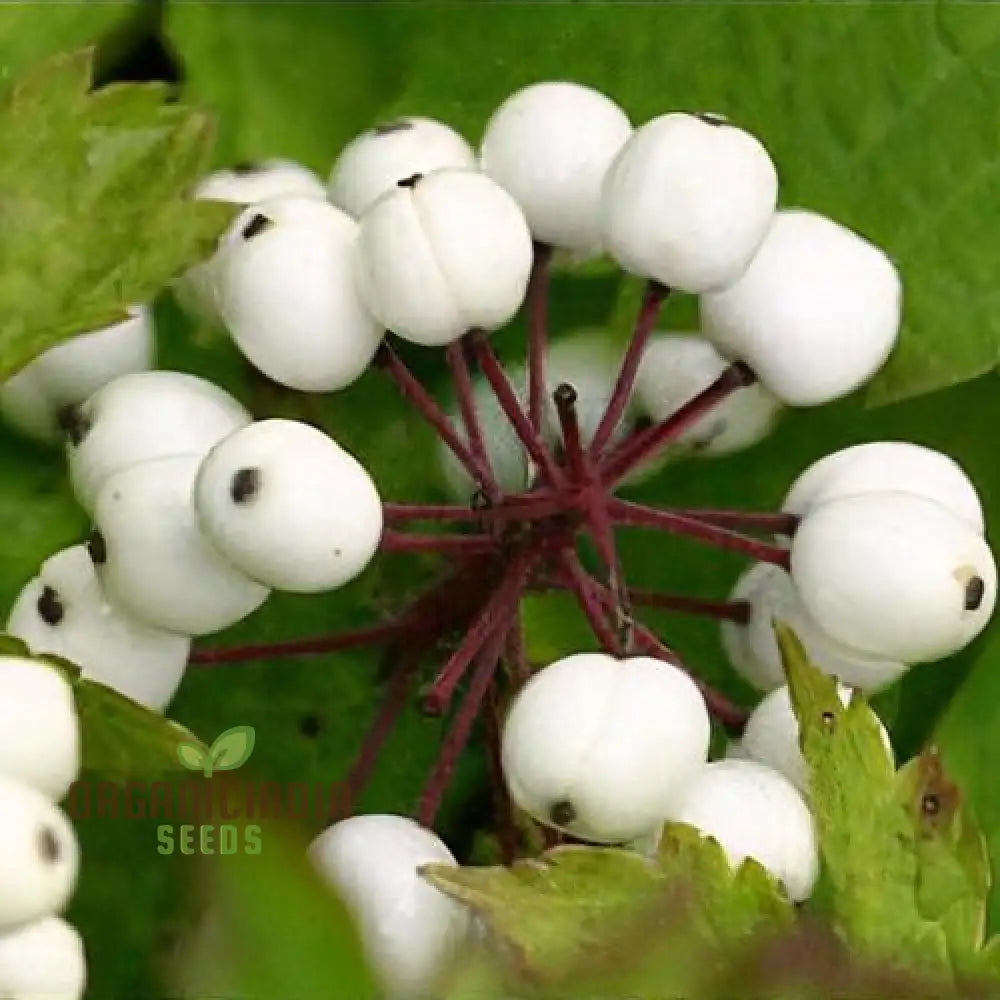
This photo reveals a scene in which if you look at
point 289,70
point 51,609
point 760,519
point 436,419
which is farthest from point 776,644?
point 289,70

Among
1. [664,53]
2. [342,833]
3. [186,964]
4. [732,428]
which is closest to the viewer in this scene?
[186,964]

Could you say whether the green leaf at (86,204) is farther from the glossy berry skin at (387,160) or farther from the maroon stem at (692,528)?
the maroon stem at (692,528)

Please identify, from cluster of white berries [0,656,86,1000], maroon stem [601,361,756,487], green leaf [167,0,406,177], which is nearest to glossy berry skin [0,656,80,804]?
cluster of white berries [0,656,86,1000]

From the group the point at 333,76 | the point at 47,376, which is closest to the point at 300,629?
the point at 47,376

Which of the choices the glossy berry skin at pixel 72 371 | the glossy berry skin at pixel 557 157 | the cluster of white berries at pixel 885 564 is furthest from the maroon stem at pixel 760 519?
the glossy berry skin at pixel 72 371

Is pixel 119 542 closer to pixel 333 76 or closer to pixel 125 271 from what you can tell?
pixel 125 271

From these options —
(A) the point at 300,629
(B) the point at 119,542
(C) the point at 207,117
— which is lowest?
(A) the point at 300,629

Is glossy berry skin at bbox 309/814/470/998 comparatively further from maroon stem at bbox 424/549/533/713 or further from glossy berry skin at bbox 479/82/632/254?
glossy berry skin at bbox 479/82/632/254
